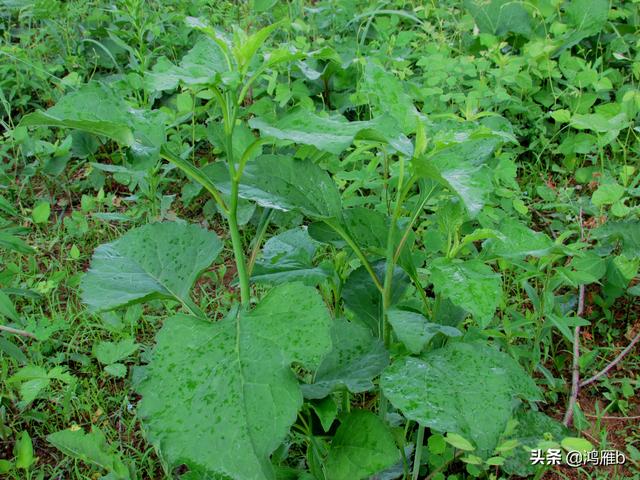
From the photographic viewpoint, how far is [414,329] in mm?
1473

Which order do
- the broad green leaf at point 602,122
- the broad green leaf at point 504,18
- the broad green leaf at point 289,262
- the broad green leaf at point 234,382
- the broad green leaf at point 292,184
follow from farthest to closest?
the broad green leaf at point 504,18, the broad green leaf at point 602,122, the broad green leaf at point 289,262, the broad green leaf at point 292,184, the broad green leaf at point 234,382

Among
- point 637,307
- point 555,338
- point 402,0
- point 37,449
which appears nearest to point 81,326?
point 37,449

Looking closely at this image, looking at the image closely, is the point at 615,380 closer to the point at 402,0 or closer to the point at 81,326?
the point at 81,326

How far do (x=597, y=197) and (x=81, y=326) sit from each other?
1.92 metres

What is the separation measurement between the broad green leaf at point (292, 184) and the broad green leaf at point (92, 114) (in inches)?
12.2

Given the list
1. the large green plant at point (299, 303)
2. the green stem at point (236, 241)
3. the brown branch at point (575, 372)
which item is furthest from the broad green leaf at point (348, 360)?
the brown branch at point (575, 372)

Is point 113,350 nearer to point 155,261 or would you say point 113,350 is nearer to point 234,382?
point 155,261

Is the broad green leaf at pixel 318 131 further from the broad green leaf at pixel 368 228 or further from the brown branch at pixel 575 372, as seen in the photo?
the brown branch at pixel 575 372

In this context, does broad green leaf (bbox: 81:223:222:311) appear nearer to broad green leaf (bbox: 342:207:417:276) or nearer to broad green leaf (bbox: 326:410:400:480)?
broad green leaf (bbox: 342:207:417:276)

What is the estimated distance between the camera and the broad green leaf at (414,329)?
1.44 meters

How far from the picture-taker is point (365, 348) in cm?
159

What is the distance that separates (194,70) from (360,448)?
3.07 feet

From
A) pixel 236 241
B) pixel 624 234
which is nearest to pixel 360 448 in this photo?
pixel 236 241

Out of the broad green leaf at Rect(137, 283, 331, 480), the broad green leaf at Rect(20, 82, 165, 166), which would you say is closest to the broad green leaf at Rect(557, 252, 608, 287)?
the broad green leaf at Rect(137, 283, 331, 480)
